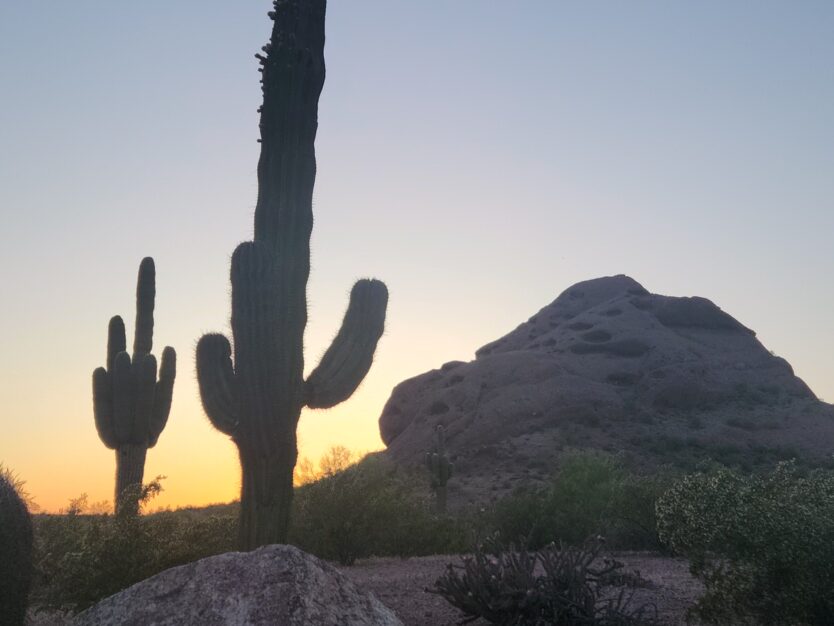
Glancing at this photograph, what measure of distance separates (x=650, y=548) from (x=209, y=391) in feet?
38.7

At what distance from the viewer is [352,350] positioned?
10.9 m

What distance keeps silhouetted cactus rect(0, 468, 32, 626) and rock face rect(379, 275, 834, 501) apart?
2817 cm

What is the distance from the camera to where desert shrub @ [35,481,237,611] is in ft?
32.1

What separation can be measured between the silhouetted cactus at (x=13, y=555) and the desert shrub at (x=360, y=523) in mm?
8101

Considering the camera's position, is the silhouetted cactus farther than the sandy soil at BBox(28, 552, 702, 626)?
No

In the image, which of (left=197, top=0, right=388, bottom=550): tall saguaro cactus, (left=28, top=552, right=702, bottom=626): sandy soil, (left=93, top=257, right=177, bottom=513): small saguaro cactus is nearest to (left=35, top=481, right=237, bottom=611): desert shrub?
(left=28, top=552, right=702, bottom=626): sandy soil

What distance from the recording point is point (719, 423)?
45750 millimetres

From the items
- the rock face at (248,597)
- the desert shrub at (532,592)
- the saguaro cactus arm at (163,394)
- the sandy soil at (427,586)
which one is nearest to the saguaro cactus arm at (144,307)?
the saguaro cactus arm at (163,394)

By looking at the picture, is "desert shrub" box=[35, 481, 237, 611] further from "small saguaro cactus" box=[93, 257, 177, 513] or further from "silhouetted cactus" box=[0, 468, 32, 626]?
"small saguaro cactus" box=[93, 257, 177, 513]

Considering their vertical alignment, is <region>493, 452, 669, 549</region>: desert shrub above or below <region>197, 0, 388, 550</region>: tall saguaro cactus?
below

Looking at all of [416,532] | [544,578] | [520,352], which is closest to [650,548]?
[416,532]

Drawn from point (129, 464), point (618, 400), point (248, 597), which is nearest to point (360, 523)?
point (129, 464)

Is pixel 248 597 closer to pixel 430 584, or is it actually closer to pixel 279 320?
pixel 279 320

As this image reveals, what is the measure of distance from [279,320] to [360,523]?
660 centimetres
